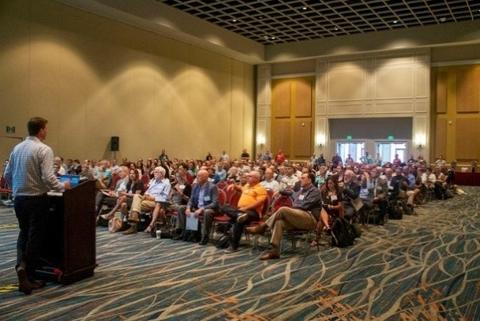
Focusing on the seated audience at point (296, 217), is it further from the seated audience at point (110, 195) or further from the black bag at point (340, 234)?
the seated audience at point (110, 195)

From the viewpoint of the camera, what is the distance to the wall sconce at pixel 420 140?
2002 cm

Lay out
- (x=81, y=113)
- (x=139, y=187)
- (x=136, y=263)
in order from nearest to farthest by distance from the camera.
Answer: (x=136, y=263)
(x=139, y=187)
(x=81, y=113)

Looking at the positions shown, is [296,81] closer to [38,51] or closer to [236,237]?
[38,51]

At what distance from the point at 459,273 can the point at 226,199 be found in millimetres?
3402

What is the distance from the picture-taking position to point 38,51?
1412cm

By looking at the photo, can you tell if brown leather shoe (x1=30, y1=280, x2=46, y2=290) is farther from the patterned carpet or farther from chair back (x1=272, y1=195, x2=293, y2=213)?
chair back (x1=272, y1=195, x2=293, y2=213)

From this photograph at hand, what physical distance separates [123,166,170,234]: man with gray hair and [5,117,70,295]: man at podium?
11.5ft

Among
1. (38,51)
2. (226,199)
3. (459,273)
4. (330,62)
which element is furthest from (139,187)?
(330,62)

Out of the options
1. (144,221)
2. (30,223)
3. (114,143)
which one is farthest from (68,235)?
(114,143)

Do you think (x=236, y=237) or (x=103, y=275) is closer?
(x=103, y=275)

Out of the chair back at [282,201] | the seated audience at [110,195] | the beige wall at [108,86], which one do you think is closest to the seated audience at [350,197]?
the chair back at [282,201]

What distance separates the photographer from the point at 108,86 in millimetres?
16453

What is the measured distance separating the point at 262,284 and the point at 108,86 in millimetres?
13201

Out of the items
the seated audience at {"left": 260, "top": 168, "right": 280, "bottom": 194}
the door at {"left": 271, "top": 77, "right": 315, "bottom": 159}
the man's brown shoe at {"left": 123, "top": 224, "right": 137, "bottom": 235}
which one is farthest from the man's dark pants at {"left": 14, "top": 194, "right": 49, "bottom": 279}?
the door at {"left": 271, "top": 77, "right": 315, "bottom": 159}
